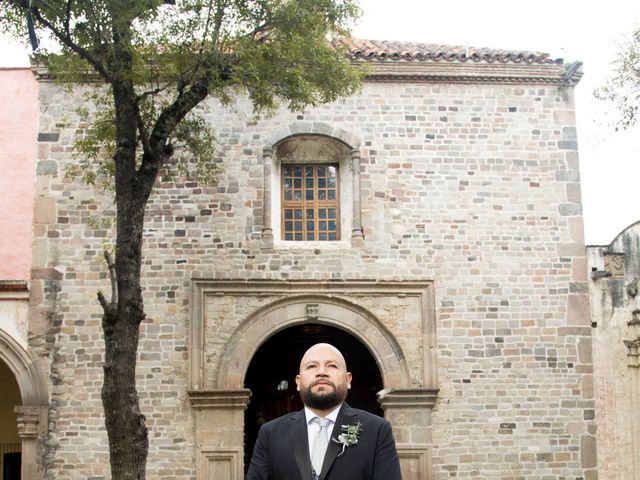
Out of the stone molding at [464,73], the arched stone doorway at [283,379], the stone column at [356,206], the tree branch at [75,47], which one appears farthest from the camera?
the arched stone doorway at [283,379]

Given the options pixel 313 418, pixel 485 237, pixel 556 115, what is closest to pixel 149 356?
pixel 485 237

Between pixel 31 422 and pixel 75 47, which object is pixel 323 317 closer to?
pixel 31 422

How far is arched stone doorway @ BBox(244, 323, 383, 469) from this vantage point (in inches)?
702

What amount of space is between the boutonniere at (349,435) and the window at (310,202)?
33.7 ft

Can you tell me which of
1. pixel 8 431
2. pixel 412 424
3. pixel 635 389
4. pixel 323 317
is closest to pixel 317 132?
pixel 323 317

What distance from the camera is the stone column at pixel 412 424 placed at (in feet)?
45.2

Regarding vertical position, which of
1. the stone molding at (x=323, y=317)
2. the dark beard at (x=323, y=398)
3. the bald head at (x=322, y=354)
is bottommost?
the dark beard at (x=323, y=398)

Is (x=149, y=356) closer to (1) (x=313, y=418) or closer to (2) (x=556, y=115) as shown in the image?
(2) (x=556, y=115)

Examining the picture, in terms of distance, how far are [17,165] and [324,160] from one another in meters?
4.48

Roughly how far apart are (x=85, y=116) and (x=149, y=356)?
3.44m

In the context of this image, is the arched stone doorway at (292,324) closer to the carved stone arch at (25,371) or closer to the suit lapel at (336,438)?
the carved stone arch at (25,371)

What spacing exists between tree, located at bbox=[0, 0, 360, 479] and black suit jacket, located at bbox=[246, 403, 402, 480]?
248 inches

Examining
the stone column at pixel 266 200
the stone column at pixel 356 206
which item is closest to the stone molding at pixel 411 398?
the stone column at pixel 356 206

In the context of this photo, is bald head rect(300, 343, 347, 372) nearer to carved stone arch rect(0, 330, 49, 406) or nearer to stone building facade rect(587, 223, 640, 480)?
carved stone arch rect(0, 330, 49, 406)
